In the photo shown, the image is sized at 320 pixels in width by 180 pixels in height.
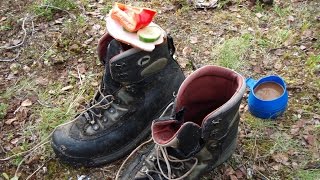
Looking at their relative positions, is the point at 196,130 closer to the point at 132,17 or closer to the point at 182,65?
the point at 132,17

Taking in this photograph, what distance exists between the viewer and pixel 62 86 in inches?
97.3

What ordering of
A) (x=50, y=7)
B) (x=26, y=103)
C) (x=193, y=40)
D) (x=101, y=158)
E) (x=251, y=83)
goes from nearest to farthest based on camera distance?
(x=101, y=158), (x=251, y=83), (x=26, y=103), (x=193, y=40), (x=50, y=7)

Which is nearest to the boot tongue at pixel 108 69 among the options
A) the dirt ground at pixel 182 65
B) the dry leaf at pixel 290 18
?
the dirt ground at pixel 182 65

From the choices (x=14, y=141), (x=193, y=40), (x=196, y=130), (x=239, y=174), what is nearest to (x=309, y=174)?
(x=239, y=174)

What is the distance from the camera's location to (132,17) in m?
1.79

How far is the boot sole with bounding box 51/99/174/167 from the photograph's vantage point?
1.94 metres

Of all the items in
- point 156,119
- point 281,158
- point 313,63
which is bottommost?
point 281,158

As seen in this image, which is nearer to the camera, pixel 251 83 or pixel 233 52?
pixel 251 83

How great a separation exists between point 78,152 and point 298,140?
3.49 feet

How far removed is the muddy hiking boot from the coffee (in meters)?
0.47

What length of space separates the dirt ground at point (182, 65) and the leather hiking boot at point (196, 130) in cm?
20

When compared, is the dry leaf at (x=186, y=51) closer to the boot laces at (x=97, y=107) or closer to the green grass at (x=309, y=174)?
the boot laces at (x=97, y=107)

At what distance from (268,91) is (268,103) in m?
0.12

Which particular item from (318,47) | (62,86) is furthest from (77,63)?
(318,47)
